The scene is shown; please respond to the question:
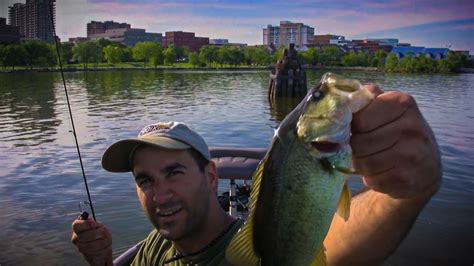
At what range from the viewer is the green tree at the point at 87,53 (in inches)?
5034

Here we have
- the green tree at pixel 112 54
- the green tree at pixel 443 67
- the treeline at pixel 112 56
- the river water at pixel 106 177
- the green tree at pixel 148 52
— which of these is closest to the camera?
the river water at pixel 106 177

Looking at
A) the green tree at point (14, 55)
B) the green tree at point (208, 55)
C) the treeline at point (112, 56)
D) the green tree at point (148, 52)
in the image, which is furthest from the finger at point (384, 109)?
A: the green tree at point (208, 55)

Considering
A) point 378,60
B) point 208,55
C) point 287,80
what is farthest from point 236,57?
point 287,80

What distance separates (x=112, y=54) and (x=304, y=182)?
139027mm

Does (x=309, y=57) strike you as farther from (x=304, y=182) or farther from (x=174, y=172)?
(x=304, y=182)

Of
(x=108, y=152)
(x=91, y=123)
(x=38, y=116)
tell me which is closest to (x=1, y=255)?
(x=108, y=152)

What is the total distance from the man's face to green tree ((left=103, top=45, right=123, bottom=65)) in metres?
137

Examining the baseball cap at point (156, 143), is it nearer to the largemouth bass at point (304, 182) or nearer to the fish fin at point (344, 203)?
the largemouth bass at point (304, 182)

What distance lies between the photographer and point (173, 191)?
2.92 meters

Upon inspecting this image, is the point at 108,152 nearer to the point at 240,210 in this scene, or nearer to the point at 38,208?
the point at 240,210

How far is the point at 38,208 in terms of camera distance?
12930mm

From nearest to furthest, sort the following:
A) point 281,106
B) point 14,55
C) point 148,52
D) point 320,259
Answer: point 320,259 → point 281,106 → point 14,55 → point 148,52

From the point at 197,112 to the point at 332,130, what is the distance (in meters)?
33.4

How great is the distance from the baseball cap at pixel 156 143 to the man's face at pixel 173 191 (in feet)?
0.22
